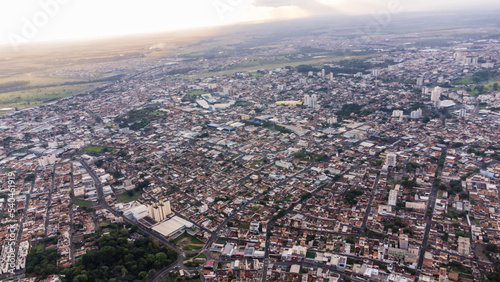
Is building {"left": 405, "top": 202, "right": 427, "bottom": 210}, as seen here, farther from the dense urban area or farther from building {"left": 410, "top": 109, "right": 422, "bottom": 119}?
building {"left": 410, "top": 109, "right": 422, "bottom": 119}

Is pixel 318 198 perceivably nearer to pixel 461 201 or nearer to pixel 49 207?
pixel 461 201

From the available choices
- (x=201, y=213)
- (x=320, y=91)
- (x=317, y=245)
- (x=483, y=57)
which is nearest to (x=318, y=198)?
(x=317, y=245)

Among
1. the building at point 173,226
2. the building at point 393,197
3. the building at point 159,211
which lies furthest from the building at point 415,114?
the building at point 159,211

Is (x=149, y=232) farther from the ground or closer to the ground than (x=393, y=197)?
closer to the ground

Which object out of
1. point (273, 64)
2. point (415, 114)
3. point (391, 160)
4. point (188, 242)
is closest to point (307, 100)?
point (415, 114)

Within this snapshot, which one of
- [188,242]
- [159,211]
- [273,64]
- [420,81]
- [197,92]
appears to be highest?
[273,64]

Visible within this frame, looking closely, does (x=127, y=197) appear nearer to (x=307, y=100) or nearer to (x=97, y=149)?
(x=97, y=149)

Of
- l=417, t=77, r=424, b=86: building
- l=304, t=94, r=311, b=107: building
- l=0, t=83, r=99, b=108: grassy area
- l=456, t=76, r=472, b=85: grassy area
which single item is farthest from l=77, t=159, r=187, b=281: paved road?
l=456, t=76, r=472, b=85: grassy area
